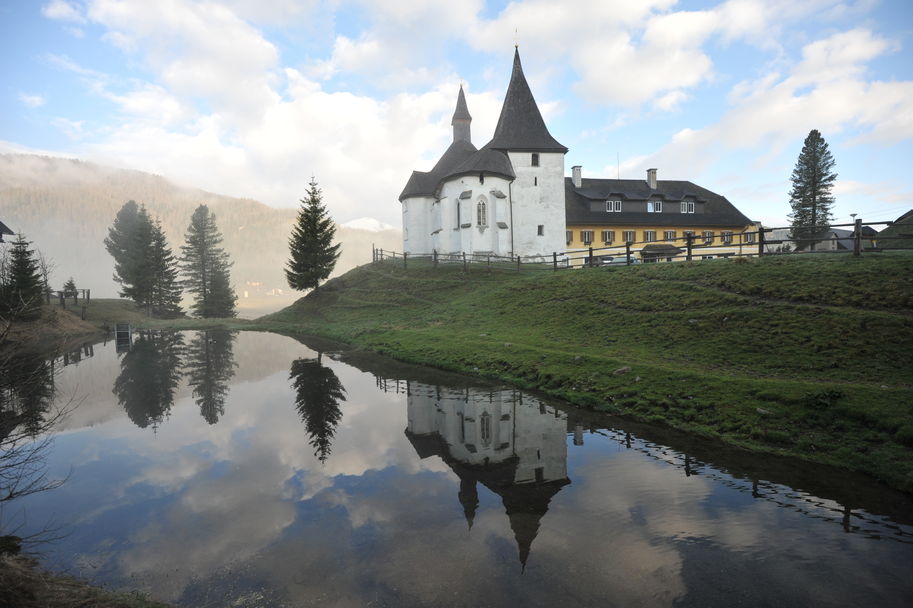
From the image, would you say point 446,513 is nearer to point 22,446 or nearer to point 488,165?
Result: point 22,446

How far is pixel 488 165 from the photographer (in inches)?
1903

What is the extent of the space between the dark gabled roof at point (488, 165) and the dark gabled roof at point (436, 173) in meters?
6.56

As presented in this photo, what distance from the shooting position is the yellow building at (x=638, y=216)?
54250mm

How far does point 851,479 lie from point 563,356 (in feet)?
30.1

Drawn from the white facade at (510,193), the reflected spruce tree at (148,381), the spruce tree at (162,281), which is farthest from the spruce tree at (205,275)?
the reflected spruce tree at (148,381)

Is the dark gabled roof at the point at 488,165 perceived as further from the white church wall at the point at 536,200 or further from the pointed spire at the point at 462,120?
the pointed spire at the point at 462,120

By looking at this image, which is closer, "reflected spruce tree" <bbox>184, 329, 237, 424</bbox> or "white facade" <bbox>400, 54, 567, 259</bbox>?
"reflected spruce tree" <bbox>184, 329, 237, 424</bbox>

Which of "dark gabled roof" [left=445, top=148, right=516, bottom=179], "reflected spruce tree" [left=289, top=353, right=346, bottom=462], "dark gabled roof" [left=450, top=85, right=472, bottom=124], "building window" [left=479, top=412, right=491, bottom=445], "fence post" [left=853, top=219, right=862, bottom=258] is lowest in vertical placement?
"building window" [left=479, top=412, right=491, bottom=445]

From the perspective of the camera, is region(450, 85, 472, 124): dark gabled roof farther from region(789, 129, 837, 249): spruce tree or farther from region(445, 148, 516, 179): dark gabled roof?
region(789, 129, 837, 249): spruce tree

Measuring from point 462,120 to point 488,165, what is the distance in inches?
624

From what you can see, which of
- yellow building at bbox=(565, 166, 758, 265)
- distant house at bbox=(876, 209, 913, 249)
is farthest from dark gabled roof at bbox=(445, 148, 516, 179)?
distant house at bbox=(876, 209, 913, 249)

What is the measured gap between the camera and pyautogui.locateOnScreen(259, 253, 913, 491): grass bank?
991 centimetres

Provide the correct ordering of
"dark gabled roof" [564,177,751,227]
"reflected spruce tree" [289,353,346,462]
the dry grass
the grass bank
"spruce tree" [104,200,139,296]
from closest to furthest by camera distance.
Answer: the dry grass → the grass bank → "reflected spruce tree" [289,353,346,462] → "dark gabled roof" [564,177,751,227] → "spruce tree" [104,200,139,296]

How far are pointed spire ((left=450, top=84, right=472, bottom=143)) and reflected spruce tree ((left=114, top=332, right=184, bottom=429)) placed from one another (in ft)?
141
